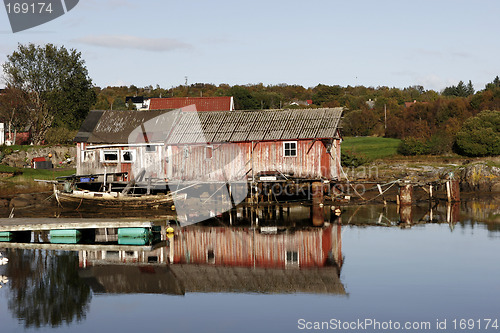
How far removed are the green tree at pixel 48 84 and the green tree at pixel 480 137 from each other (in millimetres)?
37820

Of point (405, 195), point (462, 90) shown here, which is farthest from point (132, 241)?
point (462, 90)

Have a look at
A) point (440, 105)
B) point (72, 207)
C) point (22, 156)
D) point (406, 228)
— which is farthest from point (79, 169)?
point (440, 105)

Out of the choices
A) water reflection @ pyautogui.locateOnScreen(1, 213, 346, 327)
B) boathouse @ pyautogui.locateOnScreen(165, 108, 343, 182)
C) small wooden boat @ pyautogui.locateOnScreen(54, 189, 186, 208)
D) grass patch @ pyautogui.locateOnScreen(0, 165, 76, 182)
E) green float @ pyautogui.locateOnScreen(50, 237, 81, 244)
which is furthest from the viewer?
grass patch @ pyautogui.locateOnScreen(0, 165, 76, 182)

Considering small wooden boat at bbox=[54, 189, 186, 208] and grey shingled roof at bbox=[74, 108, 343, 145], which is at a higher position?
grey shingled roof at bbox=[74, 108, 343, 145]

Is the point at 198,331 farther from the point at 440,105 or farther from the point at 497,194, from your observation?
the point at 440,105

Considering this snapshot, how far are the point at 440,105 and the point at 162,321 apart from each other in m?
58.8

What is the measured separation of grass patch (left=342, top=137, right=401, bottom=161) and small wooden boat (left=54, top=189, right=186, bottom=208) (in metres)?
22.2

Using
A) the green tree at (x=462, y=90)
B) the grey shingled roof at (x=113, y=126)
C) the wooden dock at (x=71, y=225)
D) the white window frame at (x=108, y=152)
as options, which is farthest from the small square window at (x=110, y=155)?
the green tree at (x=462, y=90)

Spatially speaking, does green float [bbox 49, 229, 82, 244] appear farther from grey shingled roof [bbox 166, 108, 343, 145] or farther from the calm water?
grey shingled roof [bbox 166, 108, 343, 145]

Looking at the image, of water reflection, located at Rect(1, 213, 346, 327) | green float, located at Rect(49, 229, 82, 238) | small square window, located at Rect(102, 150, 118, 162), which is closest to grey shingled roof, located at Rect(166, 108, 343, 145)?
small square window, located at Rect(102, 150, 118, 162)

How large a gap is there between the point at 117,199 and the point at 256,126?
1021 centimetres

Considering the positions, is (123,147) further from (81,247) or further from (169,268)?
(169,268)

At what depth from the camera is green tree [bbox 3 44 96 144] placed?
6259 cm

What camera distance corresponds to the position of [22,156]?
51.9m
